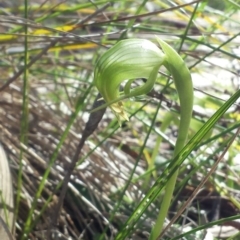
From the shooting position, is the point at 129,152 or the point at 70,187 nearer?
the point at 70,187

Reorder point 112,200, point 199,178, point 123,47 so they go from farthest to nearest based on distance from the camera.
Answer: point 199,178 < point 112,200 < point 123,47

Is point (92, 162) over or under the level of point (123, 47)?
under

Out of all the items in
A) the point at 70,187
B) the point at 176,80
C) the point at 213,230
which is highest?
the point at 176,80

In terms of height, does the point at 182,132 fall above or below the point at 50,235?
above

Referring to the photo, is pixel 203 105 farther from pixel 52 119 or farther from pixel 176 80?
pixel 176 80

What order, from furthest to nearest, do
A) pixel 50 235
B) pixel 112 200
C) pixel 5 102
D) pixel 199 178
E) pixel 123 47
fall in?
pixel 5 102 → pixel 199 178 → pixel 112 200 → pixel 50 235 → pixel 123 47

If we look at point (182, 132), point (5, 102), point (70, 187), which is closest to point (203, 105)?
point (70, 187)

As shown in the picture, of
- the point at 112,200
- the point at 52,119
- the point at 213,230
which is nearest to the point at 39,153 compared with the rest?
the point at 52,119

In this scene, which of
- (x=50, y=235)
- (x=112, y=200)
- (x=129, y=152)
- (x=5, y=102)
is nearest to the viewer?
(x=50, y=235)

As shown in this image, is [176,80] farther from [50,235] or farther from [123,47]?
[50,235]
